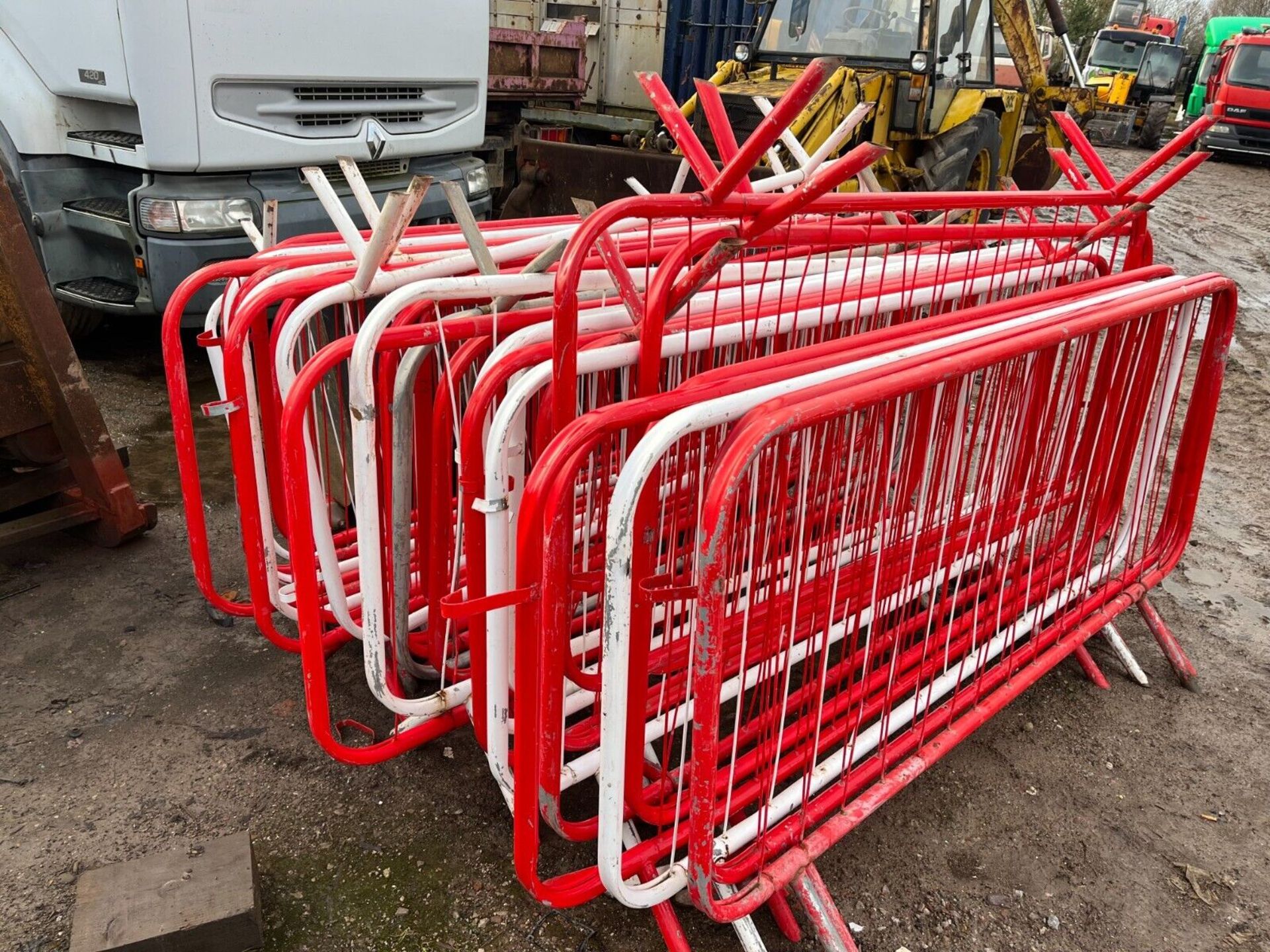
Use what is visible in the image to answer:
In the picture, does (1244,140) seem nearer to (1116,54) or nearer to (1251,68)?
(1251,68)

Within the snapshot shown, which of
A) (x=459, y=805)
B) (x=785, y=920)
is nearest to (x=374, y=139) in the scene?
(x=459, y=805)

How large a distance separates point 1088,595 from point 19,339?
3.97 metres

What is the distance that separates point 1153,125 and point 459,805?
2529 cm

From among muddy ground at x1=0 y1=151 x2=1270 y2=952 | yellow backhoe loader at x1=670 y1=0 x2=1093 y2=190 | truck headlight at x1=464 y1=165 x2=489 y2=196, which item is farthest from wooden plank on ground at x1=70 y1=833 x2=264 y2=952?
yellow backhoe loader at x1=670 y1=0 x2=1093 y2=190

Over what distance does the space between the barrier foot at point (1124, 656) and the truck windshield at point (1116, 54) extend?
2564 centimetres

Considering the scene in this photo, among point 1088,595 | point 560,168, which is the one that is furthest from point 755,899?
point 560,168

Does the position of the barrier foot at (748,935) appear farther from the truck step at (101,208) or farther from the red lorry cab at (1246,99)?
the red lorry cab at (1246,99)

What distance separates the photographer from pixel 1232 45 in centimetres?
2003

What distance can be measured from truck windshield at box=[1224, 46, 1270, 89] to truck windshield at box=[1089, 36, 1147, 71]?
437 centimetres

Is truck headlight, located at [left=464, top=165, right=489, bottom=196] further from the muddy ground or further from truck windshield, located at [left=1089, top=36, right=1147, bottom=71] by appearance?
truck windshield, located at [left=1089, top=36, right=1147, bottom=71]

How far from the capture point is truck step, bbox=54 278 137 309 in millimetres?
4941

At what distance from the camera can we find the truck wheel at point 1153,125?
22.3 metres

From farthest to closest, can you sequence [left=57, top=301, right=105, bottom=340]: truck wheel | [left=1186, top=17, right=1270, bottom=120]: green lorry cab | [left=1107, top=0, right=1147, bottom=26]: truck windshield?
[left=1107, top=0, right=1147, bottom=26]: truck windshield, [left=1186, top=17, right=1270, bottom=120]: green lorry cab, [left=57, top=301, right=105, bottom=340]: truck wheel

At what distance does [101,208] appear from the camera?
4.96 m
